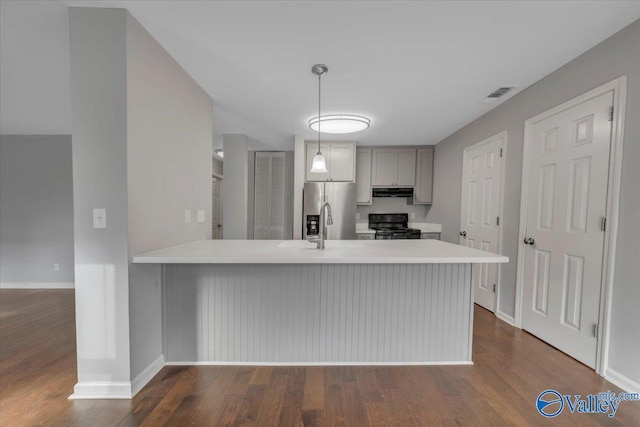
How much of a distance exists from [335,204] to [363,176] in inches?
35.4

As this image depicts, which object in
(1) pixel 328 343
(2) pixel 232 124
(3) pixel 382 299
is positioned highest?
(2) pixel 232 124

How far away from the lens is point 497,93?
99.6 inches

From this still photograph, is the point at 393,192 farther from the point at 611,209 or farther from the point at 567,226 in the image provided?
the point at 611,209

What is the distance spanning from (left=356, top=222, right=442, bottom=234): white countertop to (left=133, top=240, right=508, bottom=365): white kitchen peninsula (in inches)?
94.2

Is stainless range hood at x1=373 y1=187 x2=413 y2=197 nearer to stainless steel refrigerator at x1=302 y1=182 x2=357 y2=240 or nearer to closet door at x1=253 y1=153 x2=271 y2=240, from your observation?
stainless steel refrigerator at x1=302 y1=182 x2=357 y2=240

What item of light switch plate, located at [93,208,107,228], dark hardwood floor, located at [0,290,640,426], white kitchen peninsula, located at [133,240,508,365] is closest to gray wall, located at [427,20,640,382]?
dark hardwood floor, located at [0,290,640,426]

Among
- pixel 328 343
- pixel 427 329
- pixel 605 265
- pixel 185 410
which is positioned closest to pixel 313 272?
pixel 328 343

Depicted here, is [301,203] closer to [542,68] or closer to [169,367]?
[169,367]

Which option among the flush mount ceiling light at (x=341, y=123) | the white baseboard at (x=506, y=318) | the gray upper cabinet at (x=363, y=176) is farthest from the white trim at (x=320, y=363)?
the gray upper cabinet at (x=363, y=176)

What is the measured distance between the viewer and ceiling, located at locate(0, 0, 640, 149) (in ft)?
4.83

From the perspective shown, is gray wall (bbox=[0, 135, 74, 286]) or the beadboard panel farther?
gray wall (bbox=[0, 135, 74, 286])

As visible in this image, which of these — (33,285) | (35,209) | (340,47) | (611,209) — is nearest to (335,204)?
(340,47)

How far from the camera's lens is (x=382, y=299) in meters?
1.90

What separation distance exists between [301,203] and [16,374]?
128 inches
